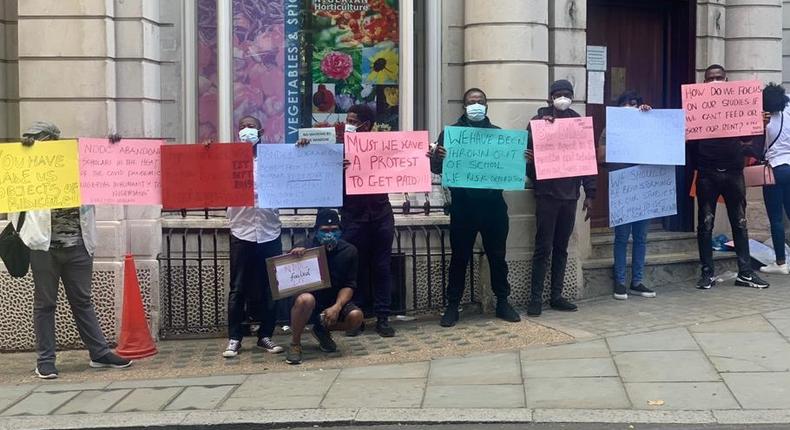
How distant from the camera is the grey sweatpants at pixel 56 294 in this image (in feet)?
25.7

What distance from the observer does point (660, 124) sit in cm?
960

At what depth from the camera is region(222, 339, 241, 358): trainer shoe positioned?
8.32 meters

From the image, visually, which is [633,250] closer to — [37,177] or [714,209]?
[714,209]

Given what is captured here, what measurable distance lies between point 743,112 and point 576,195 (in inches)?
75.9

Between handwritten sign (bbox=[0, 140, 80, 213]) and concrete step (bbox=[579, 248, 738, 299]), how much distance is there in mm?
5102

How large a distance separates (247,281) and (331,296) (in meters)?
0.75

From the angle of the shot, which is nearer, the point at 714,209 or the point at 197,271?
the point at 197,271

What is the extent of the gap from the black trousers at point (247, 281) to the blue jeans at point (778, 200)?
546cm

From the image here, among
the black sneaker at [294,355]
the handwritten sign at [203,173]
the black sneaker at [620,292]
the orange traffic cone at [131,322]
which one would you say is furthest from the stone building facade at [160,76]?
the black sneaker at [294,355]

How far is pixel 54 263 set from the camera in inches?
309

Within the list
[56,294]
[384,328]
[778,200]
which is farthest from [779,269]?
[56,294]

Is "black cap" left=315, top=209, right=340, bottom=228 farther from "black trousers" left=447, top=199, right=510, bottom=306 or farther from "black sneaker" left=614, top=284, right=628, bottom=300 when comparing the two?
"black sneaker" left=614, top=284, right=628, bottom=300

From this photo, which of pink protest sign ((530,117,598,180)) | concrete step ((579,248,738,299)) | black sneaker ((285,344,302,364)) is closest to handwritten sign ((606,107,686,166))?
pink protest sign ((530,117,598,180))

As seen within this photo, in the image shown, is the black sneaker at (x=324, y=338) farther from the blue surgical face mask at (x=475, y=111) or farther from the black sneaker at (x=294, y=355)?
the blue surgical face mask at (x=475, y=111)
